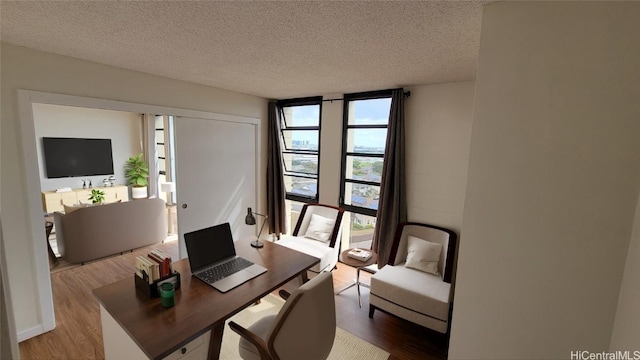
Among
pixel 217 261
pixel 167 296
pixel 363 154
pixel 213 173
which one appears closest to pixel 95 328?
pixel 217 261

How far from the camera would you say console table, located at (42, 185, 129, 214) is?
5.21 metres

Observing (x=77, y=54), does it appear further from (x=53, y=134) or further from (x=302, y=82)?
(x=53, y=134)

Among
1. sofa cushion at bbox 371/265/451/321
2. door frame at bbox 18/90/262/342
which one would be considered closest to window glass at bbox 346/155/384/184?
sofa cushion at bbox 371/265/451/321

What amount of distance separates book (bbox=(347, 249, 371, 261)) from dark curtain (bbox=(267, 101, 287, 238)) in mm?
1512

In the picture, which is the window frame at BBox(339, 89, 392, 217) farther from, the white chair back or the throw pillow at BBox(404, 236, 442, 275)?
the white chair back

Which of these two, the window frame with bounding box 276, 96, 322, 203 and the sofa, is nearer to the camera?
the sofa

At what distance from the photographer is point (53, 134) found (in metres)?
5.42

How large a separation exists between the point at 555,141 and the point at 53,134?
307 inches

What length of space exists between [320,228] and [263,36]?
96.8 inches

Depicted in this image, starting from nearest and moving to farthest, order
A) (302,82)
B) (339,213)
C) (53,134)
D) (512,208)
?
(512,208) → (302,82) → (339,213) → (53,134)

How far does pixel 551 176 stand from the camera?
1266 mm

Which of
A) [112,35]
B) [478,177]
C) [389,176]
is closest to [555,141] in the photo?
[478,177]

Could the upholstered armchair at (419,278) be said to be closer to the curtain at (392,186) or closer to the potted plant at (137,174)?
the curtain at (392,186)

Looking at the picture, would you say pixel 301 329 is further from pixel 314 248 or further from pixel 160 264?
pixel 314 248
